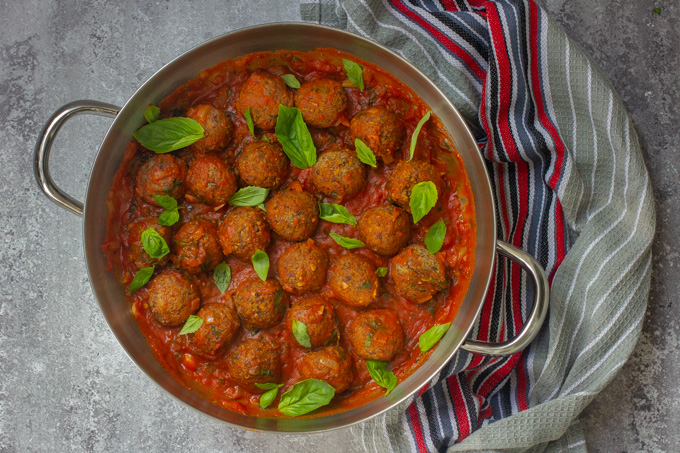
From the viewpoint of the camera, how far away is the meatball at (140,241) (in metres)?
2.70

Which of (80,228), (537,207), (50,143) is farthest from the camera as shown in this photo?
(80,228)

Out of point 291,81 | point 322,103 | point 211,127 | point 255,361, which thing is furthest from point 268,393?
point 291,81

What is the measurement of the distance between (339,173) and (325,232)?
0.35m

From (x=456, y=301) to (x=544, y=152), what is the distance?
3.18ft

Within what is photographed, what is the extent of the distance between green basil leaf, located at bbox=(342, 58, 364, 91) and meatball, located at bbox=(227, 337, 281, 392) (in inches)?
56.5

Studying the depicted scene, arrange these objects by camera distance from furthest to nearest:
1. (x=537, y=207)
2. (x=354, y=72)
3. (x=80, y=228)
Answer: (x=80, y=228)
(x=537, y=207)
(x=354, y=72)

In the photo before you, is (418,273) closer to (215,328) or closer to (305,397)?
(305,397)

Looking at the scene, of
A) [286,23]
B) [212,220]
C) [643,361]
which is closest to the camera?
[286,23]

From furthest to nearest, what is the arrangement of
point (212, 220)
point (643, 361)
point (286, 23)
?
point (643, 361)
point (212, 220)
point (286, 23)

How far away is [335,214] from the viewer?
272 centimetres

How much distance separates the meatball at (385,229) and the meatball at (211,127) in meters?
0.84

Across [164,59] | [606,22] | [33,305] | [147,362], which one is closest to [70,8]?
[164,59]

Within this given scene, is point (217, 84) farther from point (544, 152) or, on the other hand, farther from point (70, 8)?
point (544, 152)

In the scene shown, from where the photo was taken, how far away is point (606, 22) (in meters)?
3.13
